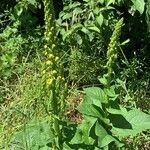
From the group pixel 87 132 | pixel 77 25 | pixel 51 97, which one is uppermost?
pixel 77 25

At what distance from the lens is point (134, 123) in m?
2.27

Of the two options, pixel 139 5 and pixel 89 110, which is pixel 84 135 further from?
pixel 139 5

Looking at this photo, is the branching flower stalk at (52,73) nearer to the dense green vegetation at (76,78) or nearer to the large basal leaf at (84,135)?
the dense green vegetation at (76,78)

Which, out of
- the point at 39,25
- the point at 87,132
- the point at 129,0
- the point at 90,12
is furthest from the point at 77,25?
the point at 87,132

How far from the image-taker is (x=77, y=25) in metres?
3.61

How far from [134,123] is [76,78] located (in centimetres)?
153

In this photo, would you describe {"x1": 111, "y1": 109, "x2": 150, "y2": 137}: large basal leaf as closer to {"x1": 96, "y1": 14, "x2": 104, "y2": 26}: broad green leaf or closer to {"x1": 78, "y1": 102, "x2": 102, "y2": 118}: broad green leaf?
{"x1": 78, "y1": 102, "x2": 102, "y2": 118}: broad green leaf

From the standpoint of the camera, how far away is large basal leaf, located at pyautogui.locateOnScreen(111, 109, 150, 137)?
223cm

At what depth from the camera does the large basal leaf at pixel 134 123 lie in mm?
2227

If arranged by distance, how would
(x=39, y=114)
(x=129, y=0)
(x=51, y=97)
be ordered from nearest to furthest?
(x=51, y=97), (x=39, y=114), (x=129, y=0)

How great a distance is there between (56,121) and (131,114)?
0.37 meters

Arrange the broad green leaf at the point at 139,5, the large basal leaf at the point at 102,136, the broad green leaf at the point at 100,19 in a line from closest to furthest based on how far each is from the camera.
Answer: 1. the large basal leaf at the point at 102,136
2. the broad green leaf at the point at 139,5
3. the broad green leaf at the point at 100,19

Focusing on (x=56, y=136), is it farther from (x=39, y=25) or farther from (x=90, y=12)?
(x=39, y=25)

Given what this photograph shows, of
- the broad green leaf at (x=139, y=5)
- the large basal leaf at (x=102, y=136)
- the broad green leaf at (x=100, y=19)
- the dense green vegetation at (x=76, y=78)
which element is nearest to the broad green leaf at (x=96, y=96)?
the dense green vegetation at (x=76, y=78)
